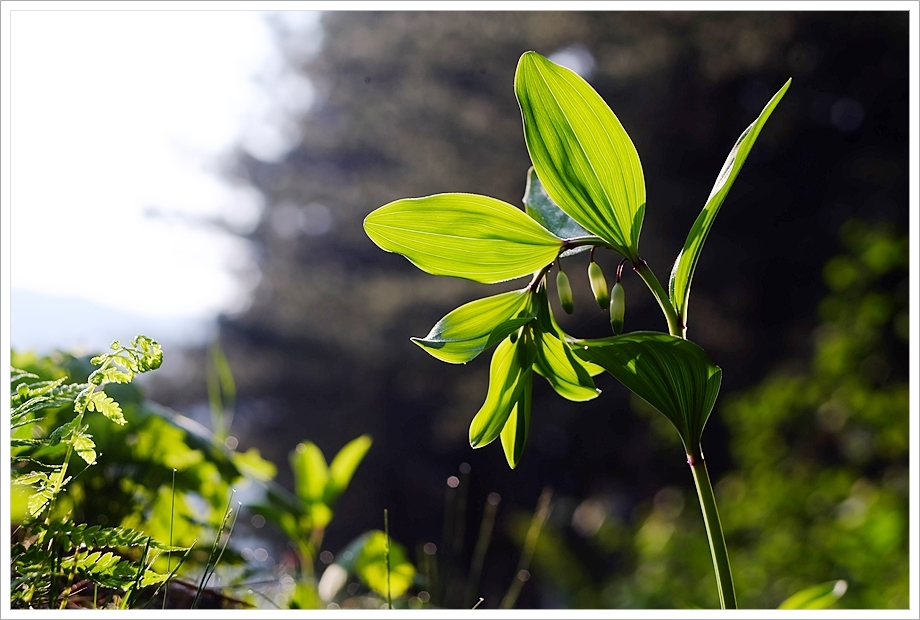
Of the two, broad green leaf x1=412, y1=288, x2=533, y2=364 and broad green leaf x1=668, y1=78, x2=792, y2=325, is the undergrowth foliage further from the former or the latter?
broad green leaf x1=668, y1=78, x2=792, y2=325

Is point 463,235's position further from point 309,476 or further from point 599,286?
point 309,476

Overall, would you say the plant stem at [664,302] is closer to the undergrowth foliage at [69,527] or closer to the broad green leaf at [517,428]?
the broad green leaf at [517,428]

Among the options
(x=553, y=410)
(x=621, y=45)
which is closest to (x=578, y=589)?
(x=553, y=410)

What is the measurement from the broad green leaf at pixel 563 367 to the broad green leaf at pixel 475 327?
0.09 ft

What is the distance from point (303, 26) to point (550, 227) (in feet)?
11.1

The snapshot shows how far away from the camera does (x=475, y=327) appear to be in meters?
0.37

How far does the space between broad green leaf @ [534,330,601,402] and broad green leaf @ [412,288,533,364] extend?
1.1 inches

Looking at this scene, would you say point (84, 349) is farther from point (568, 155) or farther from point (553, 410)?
point (553, 410)

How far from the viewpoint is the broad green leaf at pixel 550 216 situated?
1.20 feet

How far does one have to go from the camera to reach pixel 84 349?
2.07 feet

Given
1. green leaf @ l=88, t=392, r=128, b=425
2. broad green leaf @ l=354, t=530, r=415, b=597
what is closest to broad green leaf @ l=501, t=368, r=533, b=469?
green leaf @ l=88, t=392, r=128, b=425

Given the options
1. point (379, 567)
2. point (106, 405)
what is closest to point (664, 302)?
point (106, 405)

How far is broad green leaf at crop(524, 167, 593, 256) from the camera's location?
367mm

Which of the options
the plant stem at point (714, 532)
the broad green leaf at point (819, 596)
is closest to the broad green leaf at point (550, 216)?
the plant stem at point (714, 532)
